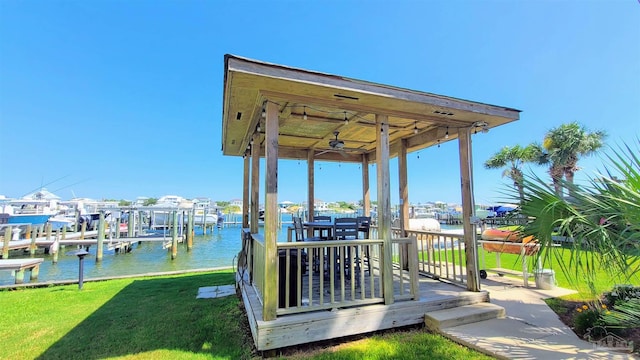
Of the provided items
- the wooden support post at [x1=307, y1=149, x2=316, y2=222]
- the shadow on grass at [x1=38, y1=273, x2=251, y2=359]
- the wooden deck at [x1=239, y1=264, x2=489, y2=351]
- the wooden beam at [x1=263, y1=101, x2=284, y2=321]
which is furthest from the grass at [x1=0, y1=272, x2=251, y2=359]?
the wooden support post at [x1=307, y1=149, x2=316, y2=222]

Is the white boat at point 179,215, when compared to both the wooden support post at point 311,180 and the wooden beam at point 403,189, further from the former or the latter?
the wooden beam at point 403,189

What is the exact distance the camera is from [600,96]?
11969 millimetres

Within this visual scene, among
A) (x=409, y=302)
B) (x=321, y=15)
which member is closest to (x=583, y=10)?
(x=321, y=15)

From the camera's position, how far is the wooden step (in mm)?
3379

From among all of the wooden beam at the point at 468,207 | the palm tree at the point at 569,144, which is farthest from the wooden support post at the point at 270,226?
the palm tree at the point at 569,144

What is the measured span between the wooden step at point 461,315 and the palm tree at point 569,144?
52.8ft

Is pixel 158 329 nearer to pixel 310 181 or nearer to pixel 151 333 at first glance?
pixel 151 333

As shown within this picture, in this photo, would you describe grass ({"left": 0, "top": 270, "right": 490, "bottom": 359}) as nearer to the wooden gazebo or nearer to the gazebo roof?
the wooden gazebo

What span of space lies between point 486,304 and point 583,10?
23.8 feet

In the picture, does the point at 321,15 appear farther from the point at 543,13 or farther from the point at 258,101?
the point at 258,101

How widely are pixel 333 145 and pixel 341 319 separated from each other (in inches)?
114

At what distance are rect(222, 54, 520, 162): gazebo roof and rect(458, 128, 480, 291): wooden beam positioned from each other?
0.98 ft

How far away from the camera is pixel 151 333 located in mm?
3596

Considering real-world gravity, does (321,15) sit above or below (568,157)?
above
